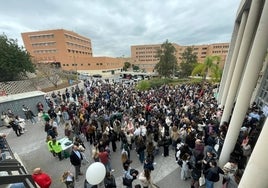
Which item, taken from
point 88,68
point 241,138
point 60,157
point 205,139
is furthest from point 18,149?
point 88,68

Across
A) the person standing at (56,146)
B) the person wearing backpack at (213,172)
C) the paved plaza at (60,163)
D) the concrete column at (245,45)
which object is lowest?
the paved plaza at (60,163)

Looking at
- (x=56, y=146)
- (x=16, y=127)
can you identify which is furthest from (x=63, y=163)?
(x=16, y=127)

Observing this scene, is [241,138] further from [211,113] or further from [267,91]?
[267,91]

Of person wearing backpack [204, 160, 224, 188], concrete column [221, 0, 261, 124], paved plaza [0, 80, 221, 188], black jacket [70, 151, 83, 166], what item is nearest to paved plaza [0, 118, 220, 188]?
paved plaza [0, 80, 221, 188]

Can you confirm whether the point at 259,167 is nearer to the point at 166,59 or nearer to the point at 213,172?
the point at 213,172

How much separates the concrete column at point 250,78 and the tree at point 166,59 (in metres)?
35.9

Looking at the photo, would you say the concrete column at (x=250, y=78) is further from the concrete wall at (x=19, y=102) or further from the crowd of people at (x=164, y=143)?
the concrete wall at (x=19, y=102)

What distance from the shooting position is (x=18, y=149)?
32.0 ft

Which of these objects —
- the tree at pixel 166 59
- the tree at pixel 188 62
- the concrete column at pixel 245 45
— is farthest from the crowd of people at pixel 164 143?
the tree at pixel 188 62

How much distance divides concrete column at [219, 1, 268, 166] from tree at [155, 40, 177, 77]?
3585 centimetres

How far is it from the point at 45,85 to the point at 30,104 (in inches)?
622

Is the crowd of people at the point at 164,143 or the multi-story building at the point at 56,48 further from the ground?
the multi-story building at the point at 56,48

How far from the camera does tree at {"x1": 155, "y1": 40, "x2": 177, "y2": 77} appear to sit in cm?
4169

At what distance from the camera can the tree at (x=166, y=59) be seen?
1641 inches
